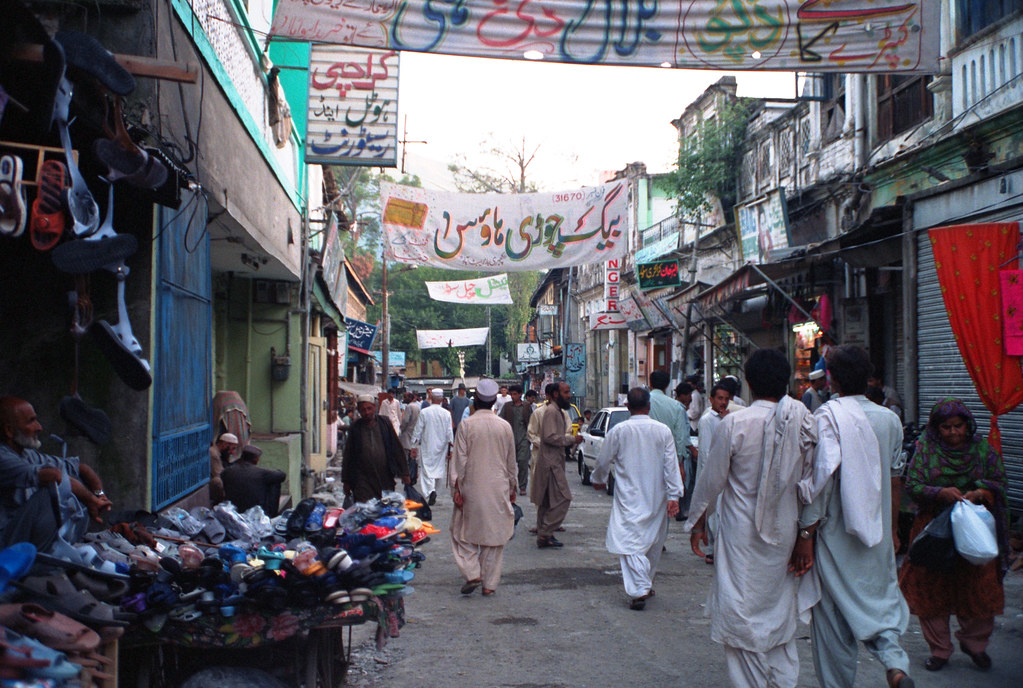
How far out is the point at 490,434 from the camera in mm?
7840

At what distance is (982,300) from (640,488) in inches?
157

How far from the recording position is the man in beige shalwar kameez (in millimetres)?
7633

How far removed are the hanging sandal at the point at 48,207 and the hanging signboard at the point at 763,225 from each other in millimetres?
12495

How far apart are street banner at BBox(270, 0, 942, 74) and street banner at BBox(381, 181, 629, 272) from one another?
272 inches

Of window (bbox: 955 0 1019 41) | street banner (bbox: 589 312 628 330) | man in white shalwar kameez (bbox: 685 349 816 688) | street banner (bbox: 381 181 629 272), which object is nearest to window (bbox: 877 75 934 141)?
window (bbox: 955 0 1019 41)

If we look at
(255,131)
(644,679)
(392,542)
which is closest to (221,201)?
(255,131)

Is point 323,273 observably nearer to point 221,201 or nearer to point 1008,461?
point 221,201

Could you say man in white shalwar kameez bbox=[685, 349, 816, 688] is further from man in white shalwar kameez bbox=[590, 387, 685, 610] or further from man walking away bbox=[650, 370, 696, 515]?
man walking away bbox=[650, 370, 696, 515]

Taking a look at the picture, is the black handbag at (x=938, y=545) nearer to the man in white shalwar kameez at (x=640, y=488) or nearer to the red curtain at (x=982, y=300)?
the man in white shalwar kameez at (x=640, y=488)

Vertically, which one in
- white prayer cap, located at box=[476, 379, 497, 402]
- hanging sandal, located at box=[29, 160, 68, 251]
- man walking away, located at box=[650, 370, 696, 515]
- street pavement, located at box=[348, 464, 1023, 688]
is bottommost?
street pavement, located at box=[348, 464, 1023, 688]

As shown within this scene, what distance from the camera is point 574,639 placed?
20.4 ft

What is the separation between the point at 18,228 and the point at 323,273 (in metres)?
10.9

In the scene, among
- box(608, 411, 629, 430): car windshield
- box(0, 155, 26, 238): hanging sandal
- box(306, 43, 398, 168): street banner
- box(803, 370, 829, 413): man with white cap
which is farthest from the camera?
box(608, 411, 629, 430): car windshield

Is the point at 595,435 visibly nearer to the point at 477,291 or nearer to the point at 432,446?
the point at 432,446
